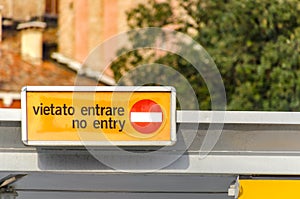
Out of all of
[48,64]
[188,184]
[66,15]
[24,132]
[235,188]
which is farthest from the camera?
[66,15]

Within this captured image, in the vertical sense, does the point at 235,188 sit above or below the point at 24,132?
below

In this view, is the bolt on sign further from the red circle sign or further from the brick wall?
the brick wall

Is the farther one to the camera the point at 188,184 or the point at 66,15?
the point at 66,15

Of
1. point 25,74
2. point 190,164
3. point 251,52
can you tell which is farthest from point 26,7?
point 190,164

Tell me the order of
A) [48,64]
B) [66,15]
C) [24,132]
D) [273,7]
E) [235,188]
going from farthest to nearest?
1. [66,15]
2. [48,64]
3. [273,7]
4. [235,188]
5. [24,132]

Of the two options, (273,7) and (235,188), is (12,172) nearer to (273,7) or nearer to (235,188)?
(235,188)

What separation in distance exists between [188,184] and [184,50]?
538 inches

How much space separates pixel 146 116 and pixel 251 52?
1534 cm

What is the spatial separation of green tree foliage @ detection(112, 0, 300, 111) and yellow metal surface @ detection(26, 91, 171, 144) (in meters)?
13.8

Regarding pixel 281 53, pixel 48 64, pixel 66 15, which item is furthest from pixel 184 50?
pixel 66 15

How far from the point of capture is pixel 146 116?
4.87m

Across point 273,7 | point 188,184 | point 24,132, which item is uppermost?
point 273,7

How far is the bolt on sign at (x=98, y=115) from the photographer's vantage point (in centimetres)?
483

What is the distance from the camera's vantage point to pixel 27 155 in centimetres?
499
